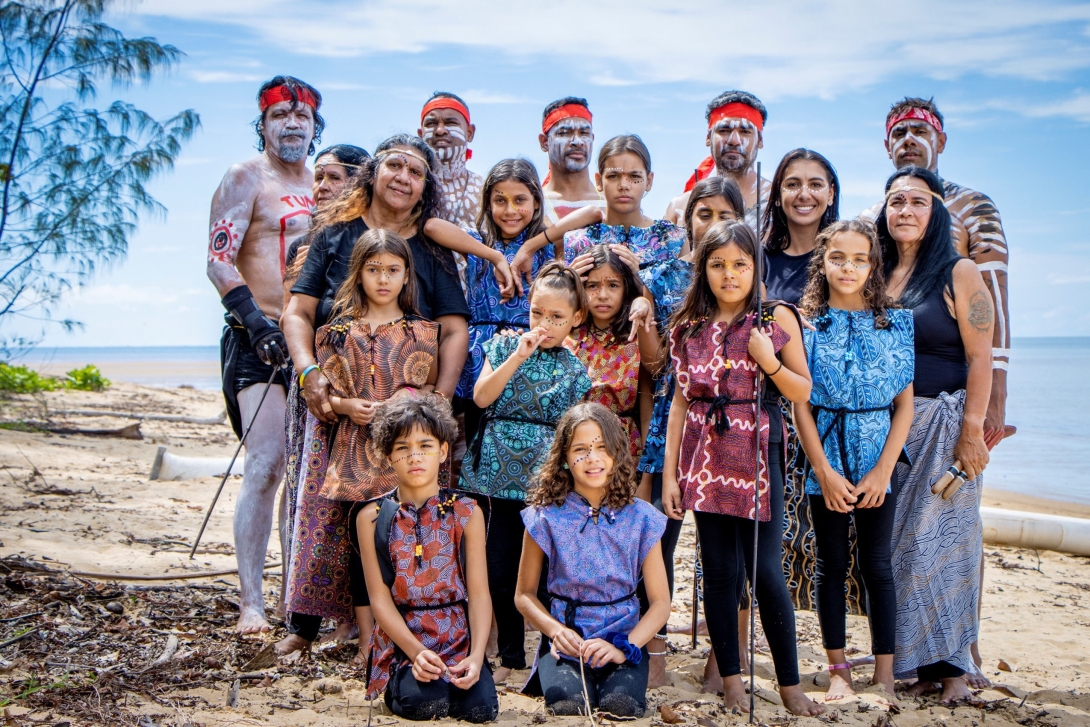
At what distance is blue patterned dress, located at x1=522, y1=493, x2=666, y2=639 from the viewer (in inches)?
125

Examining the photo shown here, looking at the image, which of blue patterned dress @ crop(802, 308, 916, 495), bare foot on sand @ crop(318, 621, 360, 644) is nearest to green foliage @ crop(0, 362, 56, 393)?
bare foot on sand @ crop(318, 621, 360, 644)

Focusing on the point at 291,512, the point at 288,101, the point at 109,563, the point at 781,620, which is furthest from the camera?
the point at 109,563

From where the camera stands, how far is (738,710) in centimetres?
318

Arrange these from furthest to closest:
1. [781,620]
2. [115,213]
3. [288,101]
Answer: [115,213], [288,101], [781,620]

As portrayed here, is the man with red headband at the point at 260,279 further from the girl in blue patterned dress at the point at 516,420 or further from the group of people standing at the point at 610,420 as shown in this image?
the girl in blue patterned dress at the point at 516,420

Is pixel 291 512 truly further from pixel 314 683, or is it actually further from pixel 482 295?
pixel 482 295

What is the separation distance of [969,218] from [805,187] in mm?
892

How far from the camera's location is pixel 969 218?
419 cm

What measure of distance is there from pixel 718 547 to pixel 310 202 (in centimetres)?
269

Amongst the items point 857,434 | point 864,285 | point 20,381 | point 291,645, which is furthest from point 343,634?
point 20,381

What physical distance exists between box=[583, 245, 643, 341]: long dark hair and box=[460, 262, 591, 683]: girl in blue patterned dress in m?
0.16

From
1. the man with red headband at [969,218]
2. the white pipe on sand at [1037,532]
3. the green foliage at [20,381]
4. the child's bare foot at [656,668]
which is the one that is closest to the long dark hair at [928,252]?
the man with red headband at [969,218]

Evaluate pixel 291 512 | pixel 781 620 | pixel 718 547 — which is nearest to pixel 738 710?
pixel 781 620

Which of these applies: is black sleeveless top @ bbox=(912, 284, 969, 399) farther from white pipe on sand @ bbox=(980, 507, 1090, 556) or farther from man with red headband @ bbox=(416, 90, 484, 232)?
white pipe on sand @ bbox=(980, 507, 1090, 556)
